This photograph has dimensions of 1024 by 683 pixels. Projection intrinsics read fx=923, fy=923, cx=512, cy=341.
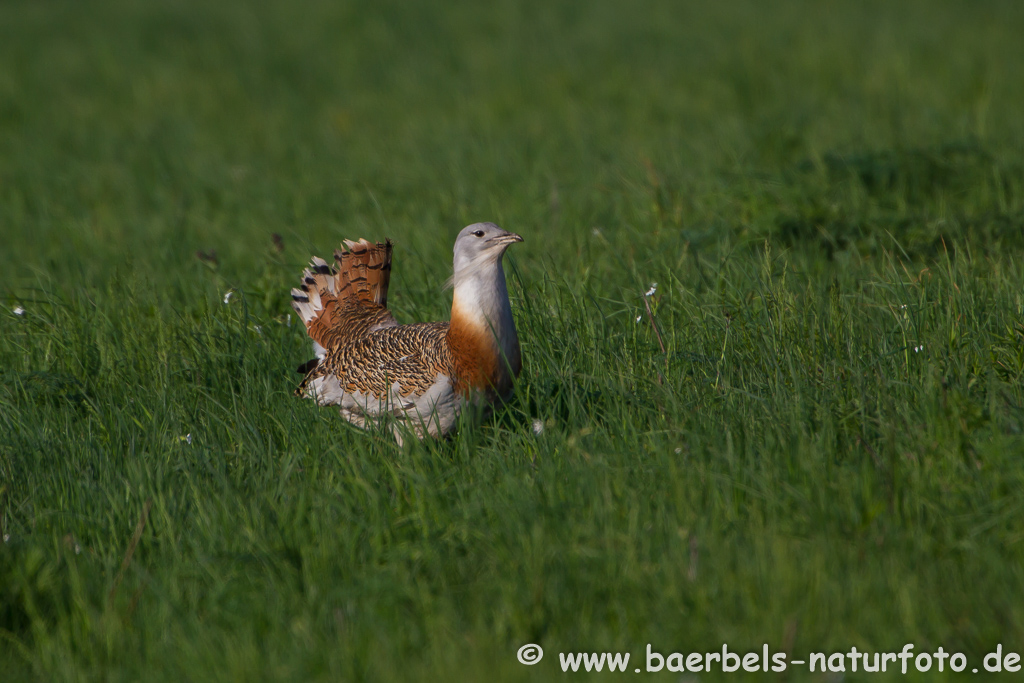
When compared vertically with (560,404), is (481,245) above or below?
above

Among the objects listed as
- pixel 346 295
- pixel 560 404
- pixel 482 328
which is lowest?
pixel 560 404

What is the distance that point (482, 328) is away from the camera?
141 inches

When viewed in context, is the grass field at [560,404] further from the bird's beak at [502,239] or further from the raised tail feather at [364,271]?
the bird's beak at [502,239]

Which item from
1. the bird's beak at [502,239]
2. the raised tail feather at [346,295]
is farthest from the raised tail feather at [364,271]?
the bird's beak at [502,239]

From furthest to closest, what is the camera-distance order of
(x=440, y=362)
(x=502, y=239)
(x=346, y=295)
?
(x=346, y=295) < (x=440, y=362) < (x=502, y=239)

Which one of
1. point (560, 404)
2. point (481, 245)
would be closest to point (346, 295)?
point (481, 245)

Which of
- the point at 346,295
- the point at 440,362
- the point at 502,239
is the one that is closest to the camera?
the point at 502,239

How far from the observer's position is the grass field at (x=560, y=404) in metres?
2.49

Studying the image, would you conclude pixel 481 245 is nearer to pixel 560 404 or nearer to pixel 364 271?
pixel 560 404

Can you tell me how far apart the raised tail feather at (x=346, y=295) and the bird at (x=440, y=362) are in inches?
7.1

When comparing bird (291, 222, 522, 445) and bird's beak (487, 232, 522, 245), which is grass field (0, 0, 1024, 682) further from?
bird's beak (487, 232, 522, 245)

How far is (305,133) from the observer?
30.0ft

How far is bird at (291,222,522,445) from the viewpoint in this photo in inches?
141

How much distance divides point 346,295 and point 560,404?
1.47 m
